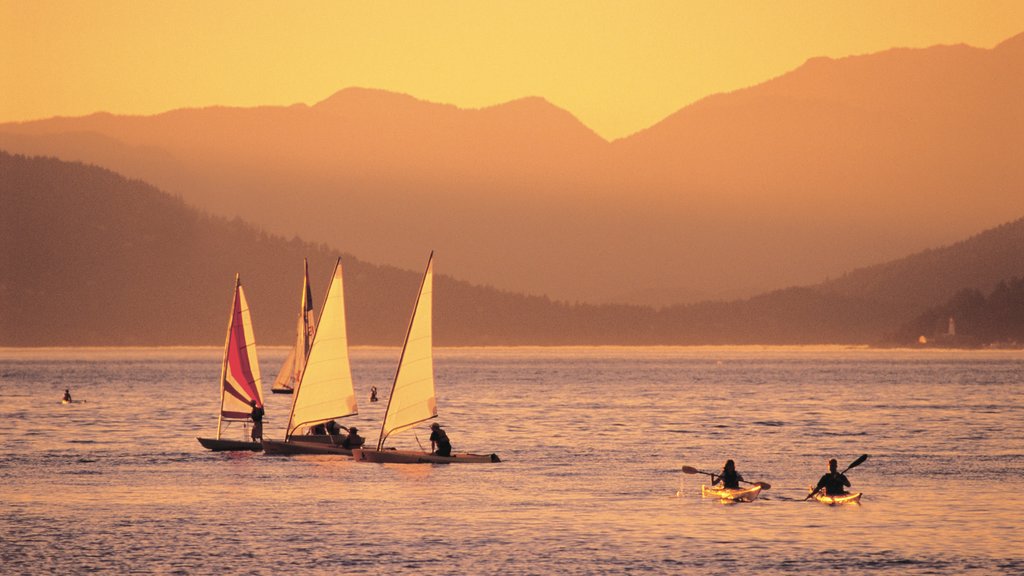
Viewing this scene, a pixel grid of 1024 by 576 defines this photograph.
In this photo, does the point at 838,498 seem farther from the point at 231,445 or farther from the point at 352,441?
the point at 231,445

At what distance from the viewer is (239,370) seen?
91125 millimetres

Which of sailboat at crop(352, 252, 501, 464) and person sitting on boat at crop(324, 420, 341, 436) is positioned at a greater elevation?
sailboat at crop(352, 252, 501, 464)

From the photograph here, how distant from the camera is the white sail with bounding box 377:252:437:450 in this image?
78438 millimetres

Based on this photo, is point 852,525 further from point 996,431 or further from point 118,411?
point 118,411

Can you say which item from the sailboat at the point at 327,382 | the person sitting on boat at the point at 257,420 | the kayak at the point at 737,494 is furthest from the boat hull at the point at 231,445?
the kayak at the point at 737,494

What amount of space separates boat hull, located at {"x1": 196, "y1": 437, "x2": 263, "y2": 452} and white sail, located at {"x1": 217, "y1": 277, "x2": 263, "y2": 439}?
1.49 meters

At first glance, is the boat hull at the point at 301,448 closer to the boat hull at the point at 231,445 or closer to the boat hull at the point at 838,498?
the boat hull at the point at 231,445

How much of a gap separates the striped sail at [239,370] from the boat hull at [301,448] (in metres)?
3.51

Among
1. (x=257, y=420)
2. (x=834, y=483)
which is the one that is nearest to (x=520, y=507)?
(x=834, y=483)

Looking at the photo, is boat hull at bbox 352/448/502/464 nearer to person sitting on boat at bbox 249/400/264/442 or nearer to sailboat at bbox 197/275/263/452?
person sitting on boat at bbox 249/400/264/442

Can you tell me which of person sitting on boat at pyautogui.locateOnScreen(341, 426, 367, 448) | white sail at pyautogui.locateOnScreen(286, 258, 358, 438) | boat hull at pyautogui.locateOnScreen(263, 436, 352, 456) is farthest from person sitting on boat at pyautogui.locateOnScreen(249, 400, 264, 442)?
person sitting on boat at pyautogui.locateOnScreen(341, 426, 367, 448)

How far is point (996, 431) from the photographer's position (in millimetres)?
120062

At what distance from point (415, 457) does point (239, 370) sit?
15289 mm

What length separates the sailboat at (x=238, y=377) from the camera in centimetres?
9050
